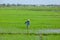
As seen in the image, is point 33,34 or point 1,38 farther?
point 33,34

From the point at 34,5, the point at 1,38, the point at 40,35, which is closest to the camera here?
the point at 1,38

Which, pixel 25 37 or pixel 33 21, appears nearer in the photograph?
pixel 25 37

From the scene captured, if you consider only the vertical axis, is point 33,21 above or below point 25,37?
below

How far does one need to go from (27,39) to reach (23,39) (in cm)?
21

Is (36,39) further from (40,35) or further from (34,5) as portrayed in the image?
(34,5)

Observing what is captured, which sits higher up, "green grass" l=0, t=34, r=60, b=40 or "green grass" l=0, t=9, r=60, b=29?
"green grass" l=0, t=34, r=60, b=40

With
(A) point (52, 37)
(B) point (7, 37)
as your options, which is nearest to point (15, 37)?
(B) point (7, 37)

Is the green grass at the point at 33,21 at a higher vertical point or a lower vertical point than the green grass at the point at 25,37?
lower

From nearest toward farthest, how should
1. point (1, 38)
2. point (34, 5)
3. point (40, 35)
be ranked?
point (1, 38)
point (40, 35)
point (34, 5)

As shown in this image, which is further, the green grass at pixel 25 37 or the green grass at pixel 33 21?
the green grass at pixel 33 21

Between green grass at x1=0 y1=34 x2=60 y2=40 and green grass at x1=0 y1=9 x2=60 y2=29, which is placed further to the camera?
green grass at x1=0 y1=9 x2=60 y2=29

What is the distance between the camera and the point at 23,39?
9.29 meters

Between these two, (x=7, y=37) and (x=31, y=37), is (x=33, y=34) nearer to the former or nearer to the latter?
(x=31, y=37)

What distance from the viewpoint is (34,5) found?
183ft
